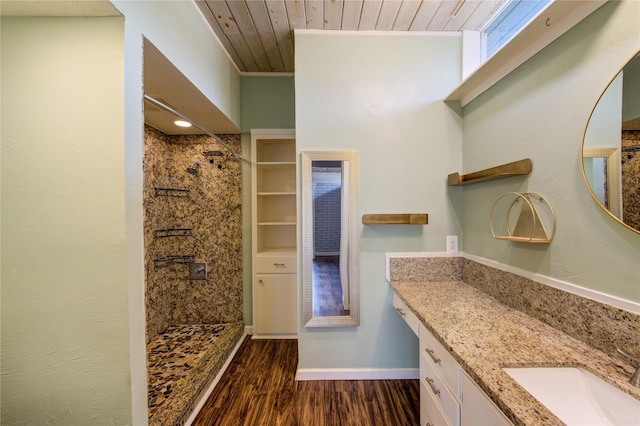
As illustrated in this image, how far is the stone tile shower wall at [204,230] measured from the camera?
259 cm

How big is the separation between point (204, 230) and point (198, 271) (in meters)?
0.44

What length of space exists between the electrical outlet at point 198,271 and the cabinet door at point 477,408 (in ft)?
8.02

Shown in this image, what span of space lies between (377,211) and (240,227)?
1526 millimetres

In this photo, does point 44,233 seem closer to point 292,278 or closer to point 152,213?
point 152,213

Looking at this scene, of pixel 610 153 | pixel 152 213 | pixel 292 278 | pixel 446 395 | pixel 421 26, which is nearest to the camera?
pixel 610 153

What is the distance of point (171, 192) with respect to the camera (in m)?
2.54

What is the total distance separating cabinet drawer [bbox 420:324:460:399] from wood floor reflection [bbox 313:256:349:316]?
2.36ft

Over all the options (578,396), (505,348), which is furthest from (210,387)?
(578,396)

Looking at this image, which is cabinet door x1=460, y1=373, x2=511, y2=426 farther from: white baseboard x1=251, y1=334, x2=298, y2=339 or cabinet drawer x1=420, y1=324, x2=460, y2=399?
white baseboard x1=251, y1=334, x2=298, y2=339

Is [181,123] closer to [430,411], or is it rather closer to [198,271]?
[198,271]

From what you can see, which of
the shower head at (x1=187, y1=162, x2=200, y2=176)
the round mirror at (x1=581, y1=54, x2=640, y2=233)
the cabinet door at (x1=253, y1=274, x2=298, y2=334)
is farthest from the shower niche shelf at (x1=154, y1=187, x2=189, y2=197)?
the round mirror at (x1=581, y1=54, x2=640, y2=233)

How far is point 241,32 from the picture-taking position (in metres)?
1.90

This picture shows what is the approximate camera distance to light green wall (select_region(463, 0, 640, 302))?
36.1 inches

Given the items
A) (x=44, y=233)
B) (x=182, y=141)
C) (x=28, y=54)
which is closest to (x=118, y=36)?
(x=28, y=54)
